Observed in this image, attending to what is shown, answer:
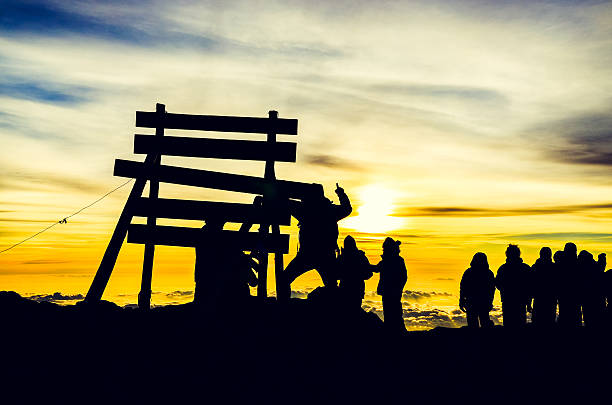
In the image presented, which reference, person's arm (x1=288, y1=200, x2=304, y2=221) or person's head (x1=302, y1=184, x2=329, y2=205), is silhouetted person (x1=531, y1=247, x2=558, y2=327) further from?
person's arm (x1=288, y1=200, x2=304, y2=221)

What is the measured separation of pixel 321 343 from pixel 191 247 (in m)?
3.62

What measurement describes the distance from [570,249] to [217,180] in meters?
8.73

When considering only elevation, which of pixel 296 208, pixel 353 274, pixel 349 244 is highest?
pixel 296 208

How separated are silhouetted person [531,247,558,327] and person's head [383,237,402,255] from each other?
12.4 feet

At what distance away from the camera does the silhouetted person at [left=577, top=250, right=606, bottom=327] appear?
44.0 ft

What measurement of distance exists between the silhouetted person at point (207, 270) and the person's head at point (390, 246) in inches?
137

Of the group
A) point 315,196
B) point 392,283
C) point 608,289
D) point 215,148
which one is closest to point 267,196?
point 315,196

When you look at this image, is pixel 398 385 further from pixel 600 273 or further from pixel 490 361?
pixel 600 273

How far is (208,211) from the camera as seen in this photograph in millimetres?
12062

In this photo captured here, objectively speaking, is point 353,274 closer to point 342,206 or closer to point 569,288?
point 342,206

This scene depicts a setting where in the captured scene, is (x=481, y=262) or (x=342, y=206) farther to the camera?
(x=481, y=262)

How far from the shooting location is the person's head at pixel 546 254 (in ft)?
43.4

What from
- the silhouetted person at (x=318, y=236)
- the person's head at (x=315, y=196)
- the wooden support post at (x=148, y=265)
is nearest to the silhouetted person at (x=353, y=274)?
the silhouetted person at (x=318, y=236)

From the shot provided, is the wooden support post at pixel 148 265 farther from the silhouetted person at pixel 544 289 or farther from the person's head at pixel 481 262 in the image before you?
the silhouetted person at pixel 544 289
